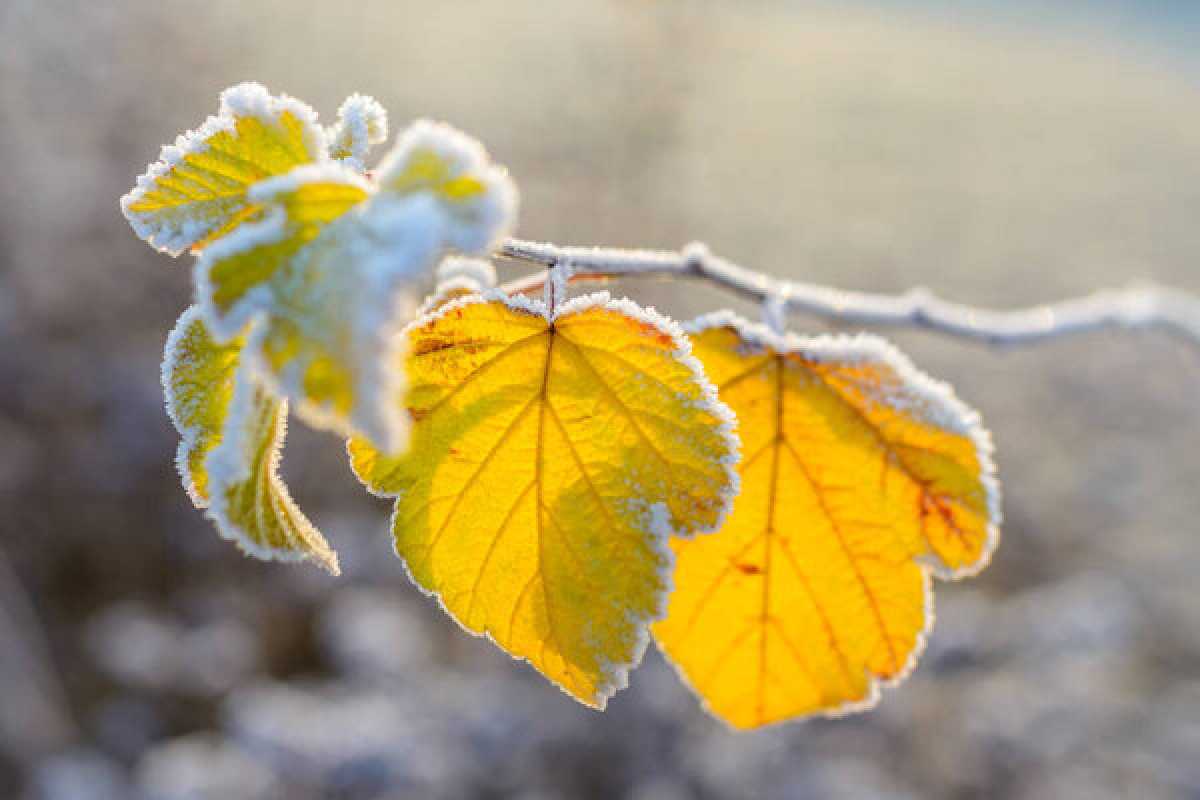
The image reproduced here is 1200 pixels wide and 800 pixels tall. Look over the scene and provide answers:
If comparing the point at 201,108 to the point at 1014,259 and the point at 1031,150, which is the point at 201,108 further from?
the point at 1031,150

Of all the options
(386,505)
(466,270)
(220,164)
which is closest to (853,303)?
(466,270)

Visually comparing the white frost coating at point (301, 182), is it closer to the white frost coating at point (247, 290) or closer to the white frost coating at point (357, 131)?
the white frost coating at point (247, 290)

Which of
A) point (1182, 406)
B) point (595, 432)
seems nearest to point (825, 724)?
point (595, 432)

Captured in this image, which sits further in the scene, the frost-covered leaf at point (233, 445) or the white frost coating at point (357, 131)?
the white frost coating at point (357, 131)

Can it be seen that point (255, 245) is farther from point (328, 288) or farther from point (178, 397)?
point (178, 397)

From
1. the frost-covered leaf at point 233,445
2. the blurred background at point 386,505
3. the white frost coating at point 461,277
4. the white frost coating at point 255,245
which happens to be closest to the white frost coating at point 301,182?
the white frost coating at point 255,245

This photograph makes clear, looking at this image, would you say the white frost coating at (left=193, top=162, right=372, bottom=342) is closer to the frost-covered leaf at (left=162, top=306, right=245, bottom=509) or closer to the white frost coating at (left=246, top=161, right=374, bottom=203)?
the white frost coating at (left=246, top=161, right=374, bottom=203)

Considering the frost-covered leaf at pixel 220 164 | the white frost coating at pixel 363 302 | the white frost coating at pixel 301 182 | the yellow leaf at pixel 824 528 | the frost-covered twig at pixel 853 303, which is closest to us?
the white frost coating at pixel 363 302
